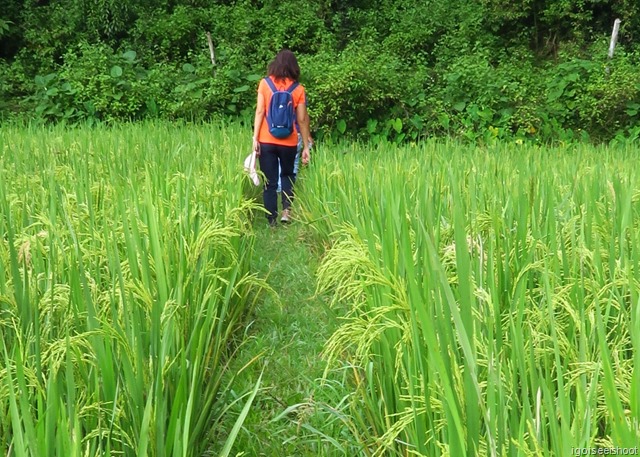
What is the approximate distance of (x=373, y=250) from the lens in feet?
5.32

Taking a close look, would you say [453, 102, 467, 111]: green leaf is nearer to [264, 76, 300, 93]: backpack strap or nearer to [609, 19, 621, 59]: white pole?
[609, 19, 621, 59]: white pole

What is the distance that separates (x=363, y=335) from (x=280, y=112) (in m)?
3.14

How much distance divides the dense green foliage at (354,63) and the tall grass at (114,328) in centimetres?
567

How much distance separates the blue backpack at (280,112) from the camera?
411 centimetres

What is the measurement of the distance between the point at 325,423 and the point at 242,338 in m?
0.80

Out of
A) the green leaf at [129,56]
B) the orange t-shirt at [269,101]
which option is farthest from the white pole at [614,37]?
the green leaf at [129,56]

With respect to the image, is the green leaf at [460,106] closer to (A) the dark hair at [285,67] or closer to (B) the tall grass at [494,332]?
(A) the dark hair at [285,67]

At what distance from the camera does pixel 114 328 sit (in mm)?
1226

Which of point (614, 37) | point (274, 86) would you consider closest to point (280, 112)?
point (274, 86)

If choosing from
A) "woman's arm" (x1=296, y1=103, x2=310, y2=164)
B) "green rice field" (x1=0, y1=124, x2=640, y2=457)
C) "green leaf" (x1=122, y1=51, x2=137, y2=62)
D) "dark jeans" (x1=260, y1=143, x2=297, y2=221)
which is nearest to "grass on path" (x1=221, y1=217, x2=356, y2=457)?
"green rice field" (x1=0, y1=124, x2=640, y2=457)

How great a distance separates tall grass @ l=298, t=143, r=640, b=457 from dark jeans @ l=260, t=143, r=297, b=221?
1922mm

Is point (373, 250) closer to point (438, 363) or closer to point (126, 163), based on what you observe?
point (438, 363)

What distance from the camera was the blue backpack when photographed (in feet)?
13.5

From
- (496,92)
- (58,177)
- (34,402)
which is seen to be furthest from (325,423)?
(496,92)
